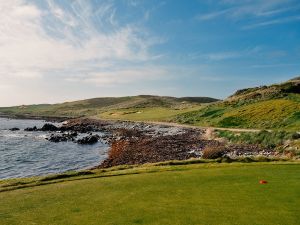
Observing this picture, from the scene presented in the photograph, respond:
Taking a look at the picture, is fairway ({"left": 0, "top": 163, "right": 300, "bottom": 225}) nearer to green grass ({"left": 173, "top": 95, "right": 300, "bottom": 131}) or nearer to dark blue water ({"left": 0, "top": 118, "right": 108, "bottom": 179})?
dark blue water ({"left": 0, "top": 118, "right": 108, "bottom": 179})

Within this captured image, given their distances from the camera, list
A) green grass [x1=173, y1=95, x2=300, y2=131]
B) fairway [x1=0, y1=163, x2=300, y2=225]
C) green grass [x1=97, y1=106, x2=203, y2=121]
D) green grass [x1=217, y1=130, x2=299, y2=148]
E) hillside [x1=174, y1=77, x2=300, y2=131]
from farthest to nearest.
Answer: green grass [x1=97, y1=106, x2=203, y2=121], hillside [x1=174, y1=77, x2=300, y2=131], green grass [x1=173, y1=95, x2=300, y2=131], green grass [x1=217, y1=130, x2=299, y2=148], fairway [x1=0, y1=163, x2=300, y2=225]

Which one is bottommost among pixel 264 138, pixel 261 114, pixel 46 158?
pixel 46 158

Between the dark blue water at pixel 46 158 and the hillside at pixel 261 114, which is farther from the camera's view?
the hillside at pixel 261 114

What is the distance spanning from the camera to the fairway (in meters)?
10.8

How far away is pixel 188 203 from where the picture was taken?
1222 cm

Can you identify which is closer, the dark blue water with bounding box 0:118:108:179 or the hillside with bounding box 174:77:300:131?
the dark blue water with bounding box 0:118:108:179

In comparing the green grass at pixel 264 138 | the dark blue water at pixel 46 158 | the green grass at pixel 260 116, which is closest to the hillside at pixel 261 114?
the green grass at pixel 260 116

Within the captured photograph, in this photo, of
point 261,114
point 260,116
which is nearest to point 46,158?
point 260,116

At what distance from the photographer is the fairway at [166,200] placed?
10.8m

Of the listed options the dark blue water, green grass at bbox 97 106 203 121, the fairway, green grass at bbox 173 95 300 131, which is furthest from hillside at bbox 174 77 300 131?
the fairway

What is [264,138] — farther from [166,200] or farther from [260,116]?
[166,200]

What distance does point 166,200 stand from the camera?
12.7m

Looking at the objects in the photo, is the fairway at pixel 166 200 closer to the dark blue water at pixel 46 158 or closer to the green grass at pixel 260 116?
the dark blue water at pixel 46 158

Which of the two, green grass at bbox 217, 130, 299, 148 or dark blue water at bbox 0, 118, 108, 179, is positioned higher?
green grass at bbox 217, 130, 299, 148
